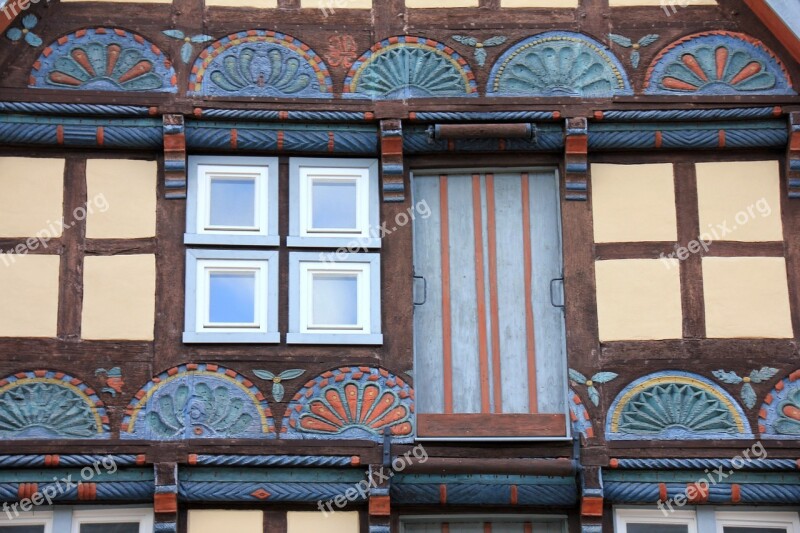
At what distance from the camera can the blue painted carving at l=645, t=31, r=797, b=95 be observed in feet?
43.9

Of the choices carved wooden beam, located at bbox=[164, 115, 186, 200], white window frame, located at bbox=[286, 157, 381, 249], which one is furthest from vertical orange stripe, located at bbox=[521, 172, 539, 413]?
carved wooden beam, located at bbox=[164, 115, 186, 200]

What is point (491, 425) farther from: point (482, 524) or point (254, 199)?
point (254, 199)

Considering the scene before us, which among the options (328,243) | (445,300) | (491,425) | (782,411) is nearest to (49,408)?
(328,243)

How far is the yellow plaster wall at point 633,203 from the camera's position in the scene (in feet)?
43.1

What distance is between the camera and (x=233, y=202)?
13195mm

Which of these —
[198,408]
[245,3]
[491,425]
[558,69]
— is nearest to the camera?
[198,408]

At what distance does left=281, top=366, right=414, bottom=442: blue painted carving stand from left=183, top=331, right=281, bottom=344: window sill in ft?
1.33

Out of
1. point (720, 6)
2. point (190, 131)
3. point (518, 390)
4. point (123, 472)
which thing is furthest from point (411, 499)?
point (720, 6)

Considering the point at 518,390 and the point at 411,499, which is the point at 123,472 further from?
the point at 518,390

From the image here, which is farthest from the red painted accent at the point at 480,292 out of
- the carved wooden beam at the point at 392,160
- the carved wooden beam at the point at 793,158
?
the carved wooden beam at the point at 793,158

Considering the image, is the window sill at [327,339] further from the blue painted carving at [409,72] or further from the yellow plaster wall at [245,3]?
the yellow plaster wall at [245,3]

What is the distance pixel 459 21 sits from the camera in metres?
13.5

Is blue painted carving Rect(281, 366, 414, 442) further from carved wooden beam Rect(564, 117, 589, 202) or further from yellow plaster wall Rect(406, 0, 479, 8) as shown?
yellow plaster wall Rect(406, 0, 479, 8)

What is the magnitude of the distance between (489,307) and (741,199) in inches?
75.2
